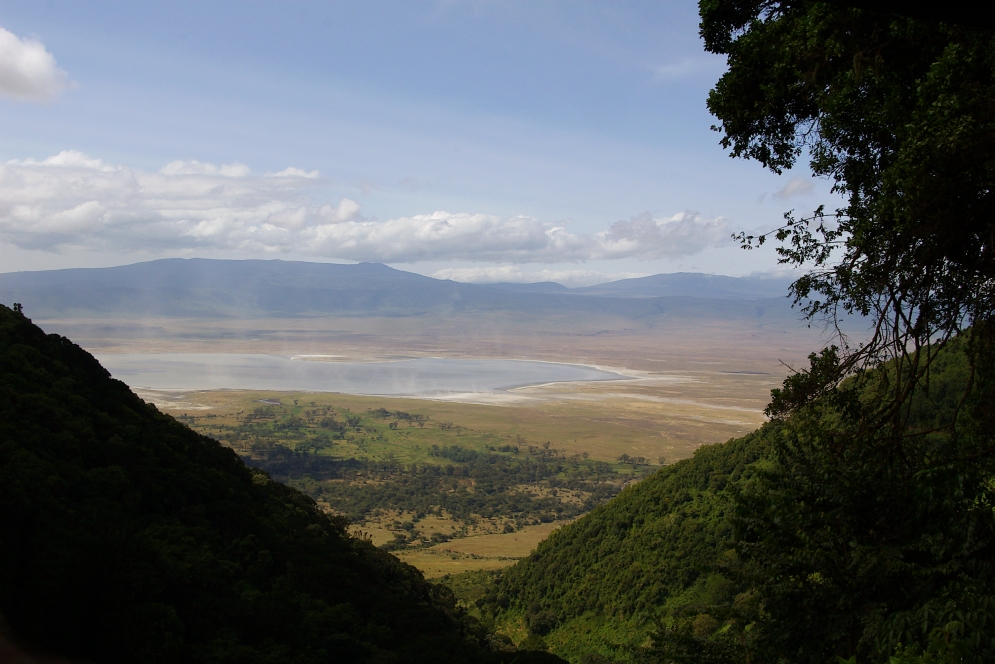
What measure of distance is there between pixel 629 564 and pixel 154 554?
667 inches

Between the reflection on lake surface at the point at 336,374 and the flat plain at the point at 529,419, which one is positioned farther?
the reflection on lake surface at the point at 336,374

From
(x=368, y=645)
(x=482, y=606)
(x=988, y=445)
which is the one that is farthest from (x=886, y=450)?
(x=482, y=606)

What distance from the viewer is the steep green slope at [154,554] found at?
336 inches

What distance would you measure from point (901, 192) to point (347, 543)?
16.1 m

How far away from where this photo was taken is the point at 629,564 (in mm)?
24078

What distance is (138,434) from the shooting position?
1428cm

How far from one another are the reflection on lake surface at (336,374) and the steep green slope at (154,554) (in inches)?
3147

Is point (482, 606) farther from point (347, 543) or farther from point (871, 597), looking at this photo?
point (871, 597)

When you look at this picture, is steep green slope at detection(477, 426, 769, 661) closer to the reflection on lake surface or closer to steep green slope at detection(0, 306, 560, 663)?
steep green slope at detection(0, 306, 560, 663)

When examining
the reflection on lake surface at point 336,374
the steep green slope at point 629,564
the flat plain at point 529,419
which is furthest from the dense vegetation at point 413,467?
the steep green slope at point 629,564

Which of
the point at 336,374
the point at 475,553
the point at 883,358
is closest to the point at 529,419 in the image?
the point at 475,553

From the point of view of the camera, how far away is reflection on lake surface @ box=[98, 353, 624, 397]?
10350 centimetres

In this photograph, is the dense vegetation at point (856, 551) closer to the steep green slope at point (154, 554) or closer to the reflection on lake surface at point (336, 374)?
the steep green slope at point (154, 554)

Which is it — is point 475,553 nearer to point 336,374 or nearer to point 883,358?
point 883,358
